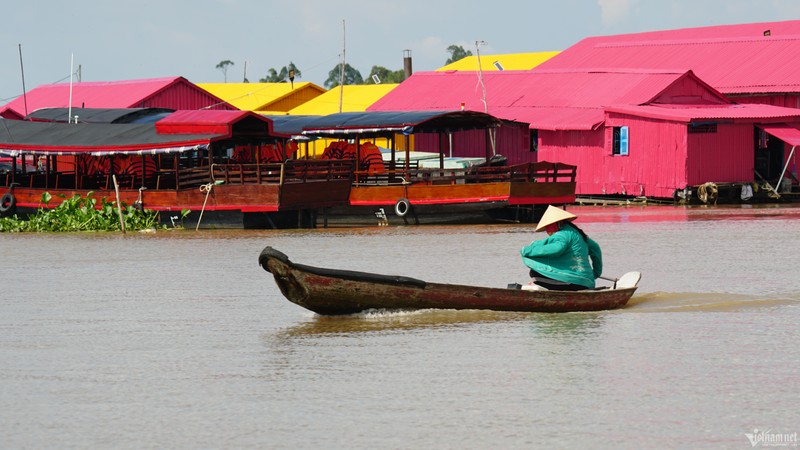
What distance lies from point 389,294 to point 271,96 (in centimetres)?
4952

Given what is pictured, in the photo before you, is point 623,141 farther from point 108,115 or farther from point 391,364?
point 391,364

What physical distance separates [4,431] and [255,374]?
2.66 metres

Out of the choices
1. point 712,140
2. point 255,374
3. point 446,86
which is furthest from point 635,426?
point 446,86

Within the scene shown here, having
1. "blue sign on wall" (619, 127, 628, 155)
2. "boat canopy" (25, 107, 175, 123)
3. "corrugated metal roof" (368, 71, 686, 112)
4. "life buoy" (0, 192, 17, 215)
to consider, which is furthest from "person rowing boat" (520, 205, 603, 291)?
"corrugated metal roof" (368, 71, 686, 112)

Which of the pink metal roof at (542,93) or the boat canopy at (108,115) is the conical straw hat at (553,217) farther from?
the pink metal roof at (542,93)

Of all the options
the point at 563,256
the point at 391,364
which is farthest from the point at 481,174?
the point at 391,364

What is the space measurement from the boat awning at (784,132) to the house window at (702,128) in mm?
1469

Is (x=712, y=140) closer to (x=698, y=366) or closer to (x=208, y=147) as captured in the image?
(x=208, y=147)

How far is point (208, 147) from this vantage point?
29.9 metres

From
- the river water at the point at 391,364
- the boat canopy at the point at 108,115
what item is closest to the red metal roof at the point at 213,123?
the boat canopy at the point at 108,115

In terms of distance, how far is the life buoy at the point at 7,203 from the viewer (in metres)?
32.3

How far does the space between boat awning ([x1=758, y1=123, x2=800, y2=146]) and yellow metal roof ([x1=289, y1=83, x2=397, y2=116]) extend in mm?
21181

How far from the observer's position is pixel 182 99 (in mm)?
55094

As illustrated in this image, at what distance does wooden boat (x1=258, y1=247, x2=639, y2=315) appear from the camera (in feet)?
47.4
